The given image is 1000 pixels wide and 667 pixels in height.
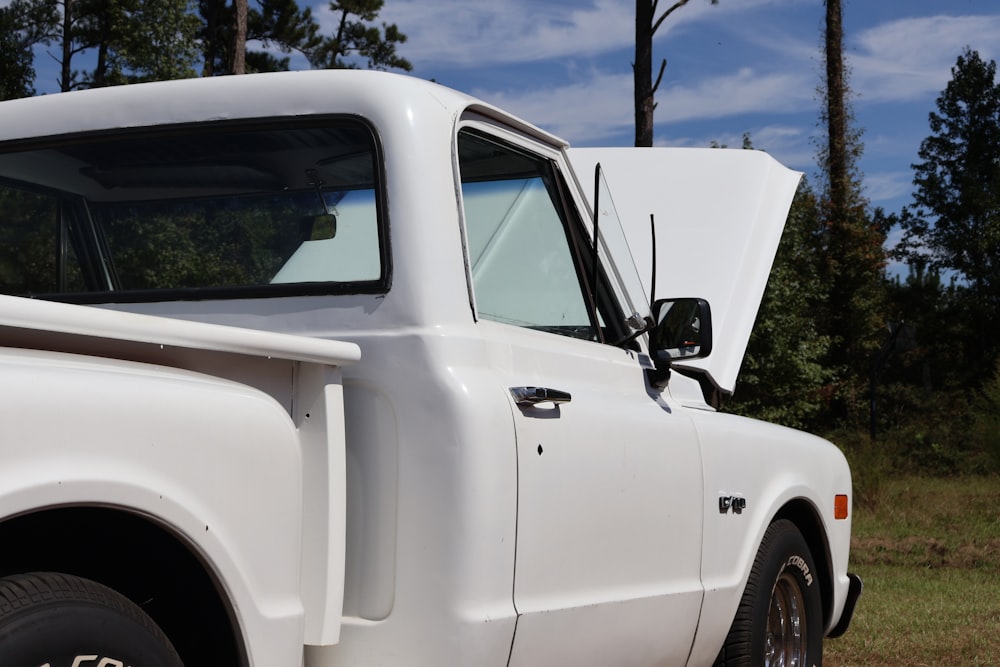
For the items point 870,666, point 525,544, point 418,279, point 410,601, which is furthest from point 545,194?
point 870,666

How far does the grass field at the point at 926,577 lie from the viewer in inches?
269

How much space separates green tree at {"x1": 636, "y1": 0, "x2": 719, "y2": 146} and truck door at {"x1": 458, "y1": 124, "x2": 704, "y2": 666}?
39.9ft

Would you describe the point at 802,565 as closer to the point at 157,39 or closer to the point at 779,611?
the point at 779,611

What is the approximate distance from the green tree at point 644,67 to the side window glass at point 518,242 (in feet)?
40.2

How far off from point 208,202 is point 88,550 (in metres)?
1.30

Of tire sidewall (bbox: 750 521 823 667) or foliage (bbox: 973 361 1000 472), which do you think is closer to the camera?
tire sidewall (bbox: 750 521 823 667)

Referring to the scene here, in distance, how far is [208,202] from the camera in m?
3.37

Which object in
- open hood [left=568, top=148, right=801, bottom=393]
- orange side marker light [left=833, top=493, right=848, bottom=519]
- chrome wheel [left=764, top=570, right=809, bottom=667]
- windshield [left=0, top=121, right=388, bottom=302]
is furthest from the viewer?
orange side marker light [left=833, top=493, right=848, bottom=519]

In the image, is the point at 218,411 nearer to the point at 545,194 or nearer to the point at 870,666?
the point at 545,194

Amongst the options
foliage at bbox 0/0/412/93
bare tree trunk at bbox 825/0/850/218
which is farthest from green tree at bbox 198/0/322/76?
bare tree trunk at bbox 825/0/850/218

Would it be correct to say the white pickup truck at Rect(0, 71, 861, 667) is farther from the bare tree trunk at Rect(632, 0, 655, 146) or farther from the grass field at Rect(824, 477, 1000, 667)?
the bare tree trunk at Rect(632, 0, 655, 146)

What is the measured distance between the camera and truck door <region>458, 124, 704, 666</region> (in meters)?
3.13

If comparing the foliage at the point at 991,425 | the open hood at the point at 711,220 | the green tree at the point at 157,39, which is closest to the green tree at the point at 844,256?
the foliage at the point at 991,425

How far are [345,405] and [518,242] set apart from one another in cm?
98
